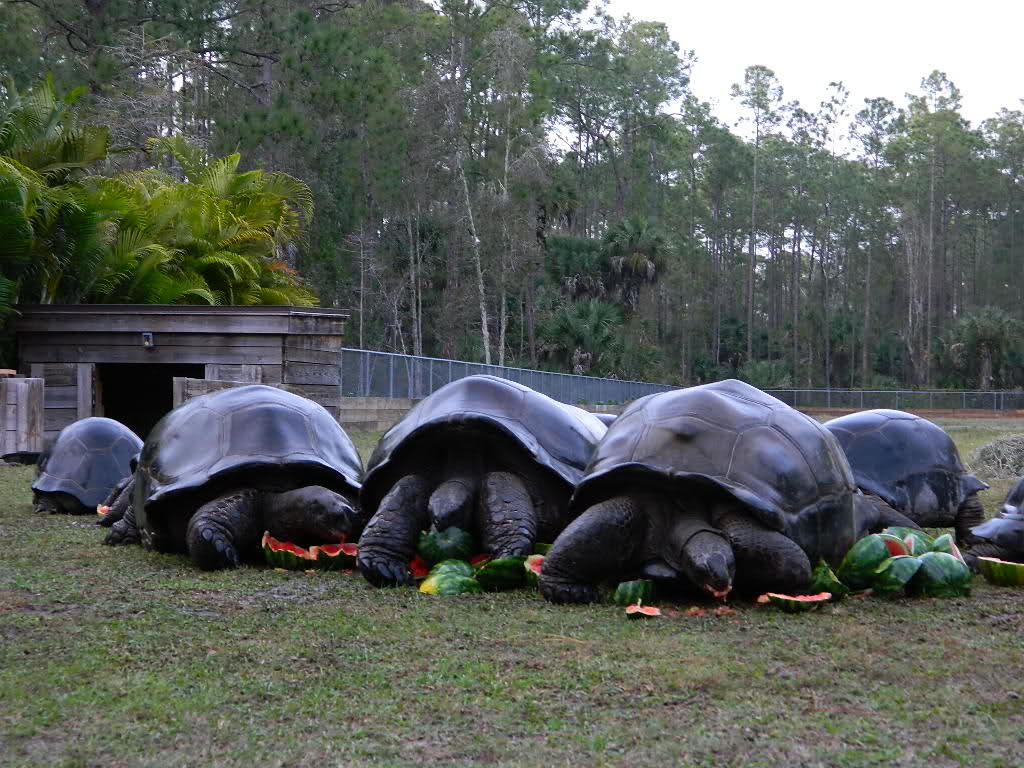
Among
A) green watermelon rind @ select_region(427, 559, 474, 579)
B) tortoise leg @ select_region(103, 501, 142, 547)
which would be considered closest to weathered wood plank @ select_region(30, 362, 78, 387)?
tortoise leg @ select_region(103, 501, 142, 547)

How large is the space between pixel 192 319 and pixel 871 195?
60.7 m

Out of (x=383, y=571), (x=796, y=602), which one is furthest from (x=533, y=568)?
(x=796, y=602)

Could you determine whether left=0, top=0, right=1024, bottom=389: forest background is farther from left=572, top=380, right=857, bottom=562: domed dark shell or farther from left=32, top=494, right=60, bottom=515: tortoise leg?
left=572, top=380, right=857, bottom=562: domed dark shell

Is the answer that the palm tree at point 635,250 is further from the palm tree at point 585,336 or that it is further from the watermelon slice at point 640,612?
the watermelon slice at point 640,612

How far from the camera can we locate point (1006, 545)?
5.42 meters

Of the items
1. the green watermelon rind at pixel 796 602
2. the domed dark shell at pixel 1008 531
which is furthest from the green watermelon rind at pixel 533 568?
the domed dark shell at pixel 1008 531

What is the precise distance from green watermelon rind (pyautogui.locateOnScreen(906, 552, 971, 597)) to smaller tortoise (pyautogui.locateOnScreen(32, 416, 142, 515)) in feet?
17.5

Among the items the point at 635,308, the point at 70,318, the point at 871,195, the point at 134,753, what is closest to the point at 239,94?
the point at 635,308

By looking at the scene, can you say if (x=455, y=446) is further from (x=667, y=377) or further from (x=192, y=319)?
(x=667, y=377)

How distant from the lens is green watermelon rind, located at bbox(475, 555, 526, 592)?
4801 millimetres

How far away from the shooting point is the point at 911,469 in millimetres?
6379

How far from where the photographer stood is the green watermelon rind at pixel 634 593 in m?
4.45

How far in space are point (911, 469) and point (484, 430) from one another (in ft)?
8.49

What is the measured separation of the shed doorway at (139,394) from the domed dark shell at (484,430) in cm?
1185
